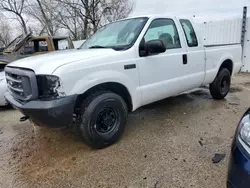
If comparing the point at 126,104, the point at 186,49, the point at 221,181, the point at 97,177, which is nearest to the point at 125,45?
the point at 126,104

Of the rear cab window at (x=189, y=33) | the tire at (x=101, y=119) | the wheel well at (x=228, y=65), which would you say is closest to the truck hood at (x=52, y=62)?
the tire at (x=101, y=119)

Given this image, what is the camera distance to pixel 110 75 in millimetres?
3027

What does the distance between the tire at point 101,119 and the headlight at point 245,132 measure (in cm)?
176

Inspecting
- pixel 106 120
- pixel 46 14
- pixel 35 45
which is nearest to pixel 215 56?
pixel 106 120

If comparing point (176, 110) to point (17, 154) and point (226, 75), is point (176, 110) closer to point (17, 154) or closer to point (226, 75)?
point (226, 75)

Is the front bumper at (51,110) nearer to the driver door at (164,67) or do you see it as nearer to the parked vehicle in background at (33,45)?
the driver door at (164,67)

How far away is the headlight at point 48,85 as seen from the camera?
103 inches

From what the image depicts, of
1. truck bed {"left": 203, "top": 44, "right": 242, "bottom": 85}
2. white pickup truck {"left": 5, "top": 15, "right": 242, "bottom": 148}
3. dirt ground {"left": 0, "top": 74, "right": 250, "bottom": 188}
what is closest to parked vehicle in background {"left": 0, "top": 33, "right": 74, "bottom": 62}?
dirt ground {"left": 0, "top": 74, "right": 250, "bottom": 188}

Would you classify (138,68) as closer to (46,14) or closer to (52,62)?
(52,62)

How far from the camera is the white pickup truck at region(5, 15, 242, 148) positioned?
2676 millimetres

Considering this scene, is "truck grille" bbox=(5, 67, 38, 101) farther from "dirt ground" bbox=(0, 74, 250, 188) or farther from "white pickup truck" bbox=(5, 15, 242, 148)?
"dirt ground" bbox=(0, 74, 250, 188)

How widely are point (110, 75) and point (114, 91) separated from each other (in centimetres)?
38

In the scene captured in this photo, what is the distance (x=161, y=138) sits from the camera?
351 centimetres

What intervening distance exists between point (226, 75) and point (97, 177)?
13.3 ft
